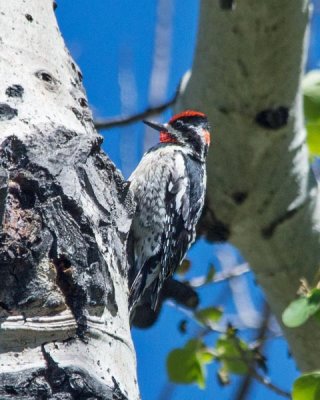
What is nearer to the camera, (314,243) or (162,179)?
(314,243)

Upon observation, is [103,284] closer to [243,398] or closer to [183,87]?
[183,87]

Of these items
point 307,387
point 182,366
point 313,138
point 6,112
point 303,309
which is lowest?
point 307,387

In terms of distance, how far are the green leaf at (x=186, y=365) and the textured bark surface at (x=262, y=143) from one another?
1.18 feet

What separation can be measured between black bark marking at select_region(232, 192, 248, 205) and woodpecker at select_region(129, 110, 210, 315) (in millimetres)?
240

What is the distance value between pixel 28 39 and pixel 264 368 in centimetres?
208

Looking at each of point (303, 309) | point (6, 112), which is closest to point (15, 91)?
point (6, 112)

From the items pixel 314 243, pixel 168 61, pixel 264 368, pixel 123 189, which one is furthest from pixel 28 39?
pixel 168 61

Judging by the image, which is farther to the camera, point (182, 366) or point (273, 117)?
point (182, 366)

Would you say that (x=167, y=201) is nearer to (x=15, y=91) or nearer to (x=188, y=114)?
(x=188, y=114)

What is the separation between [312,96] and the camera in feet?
11.0

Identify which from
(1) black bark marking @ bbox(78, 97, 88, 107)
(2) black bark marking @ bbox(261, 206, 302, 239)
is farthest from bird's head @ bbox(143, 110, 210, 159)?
(1) black bark marking @ bbox(78, 97, 88, 107)

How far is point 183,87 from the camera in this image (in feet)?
11.3

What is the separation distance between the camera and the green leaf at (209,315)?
13.0 feet

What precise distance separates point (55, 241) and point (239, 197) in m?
1.59
